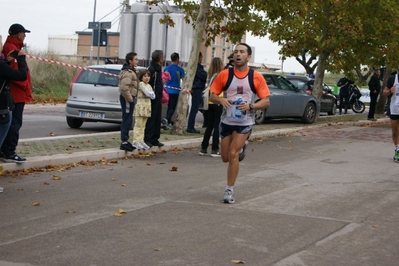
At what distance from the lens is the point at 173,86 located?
2034cm

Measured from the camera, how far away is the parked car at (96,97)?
1975 centimetres

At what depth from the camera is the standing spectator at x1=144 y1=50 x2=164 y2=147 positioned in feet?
51.5

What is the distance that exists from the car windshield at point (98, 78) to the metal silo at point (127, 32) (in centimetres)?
1358

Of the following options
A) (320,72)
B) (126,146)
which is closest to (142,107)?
(126,146)

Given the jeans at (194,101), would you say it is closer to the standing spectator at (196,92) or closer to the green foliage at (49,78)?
the standing spectator at (196,92)

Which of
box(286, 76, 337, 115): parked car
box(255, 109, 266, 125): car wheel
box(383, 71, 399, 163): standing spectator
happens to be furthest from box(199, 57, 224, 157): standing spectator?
box(286, 76, 337, 115): parked car

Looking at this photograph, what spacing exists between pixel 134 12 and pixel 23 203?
25.5m

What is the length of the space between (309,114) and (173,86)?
773cm

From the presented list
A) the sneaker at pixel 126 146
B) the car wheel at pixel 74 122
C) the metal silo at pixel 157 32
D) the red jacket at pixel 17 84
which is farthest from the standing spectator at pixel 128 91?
the metal silo at pixel 157 32

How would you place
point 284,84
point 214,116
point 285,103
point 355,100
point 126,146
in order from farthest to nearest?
point 355,100 < point 284,84 < point 285,103 < point 214,116 < point 126,146

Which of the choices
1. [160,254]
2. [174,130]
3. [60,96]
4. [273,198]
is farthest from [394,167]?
[60,96]

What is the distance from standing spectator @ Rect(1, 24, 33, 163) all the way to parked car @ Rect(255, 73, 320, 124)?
1285 cm

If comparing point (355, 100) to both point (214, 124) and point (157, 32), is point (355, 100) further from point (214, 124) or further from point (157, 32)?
point (214, 124)

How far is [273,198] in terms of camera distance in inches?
413
